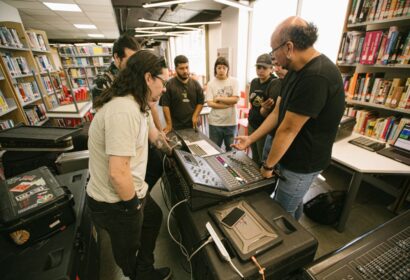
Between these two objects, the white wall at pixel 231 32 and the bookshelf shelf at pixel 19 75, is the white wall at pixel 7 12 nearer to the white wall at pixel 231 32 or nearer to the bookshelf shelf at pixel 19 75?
the bookshelf shelf at pixel 19 75

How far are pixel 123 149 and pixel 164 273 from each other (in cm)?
110

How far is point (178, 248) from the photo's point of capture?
1.69m

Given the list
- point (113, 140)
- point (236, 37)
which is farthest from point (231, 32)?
point (113, 140)

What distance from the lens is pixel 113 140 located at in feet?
2.63

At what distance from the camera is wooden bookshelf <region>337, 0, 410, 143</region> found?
175cm

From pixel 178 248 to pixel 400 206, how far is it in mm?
2326

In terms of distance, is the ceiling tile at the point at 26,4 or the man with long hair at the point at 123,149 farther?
the ceiling tile at the point at 26,4

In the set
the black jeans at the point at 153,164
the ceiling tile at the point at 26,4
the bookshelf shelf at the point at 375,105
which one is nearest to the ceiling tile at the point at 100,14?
the ceiling tile at the point at 26,4

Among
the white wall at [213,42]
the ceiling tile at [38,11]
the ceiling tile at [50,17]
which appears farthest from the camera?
the white wall at [213,42]

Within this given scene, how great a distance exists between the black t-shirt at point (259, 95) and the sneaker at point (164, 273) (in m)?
1.60

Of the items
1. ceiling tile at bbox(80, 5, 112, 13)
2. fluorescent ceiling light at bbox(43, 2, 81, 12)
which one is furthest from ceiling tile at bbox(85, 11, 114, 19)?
fluorescent ceiling light at bbox(43, 2, 81, 12)

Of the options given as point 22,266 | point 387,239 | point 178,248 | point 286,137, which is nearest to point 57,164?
point 22,266

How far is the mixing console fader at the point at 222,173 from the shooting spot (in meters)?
0.94

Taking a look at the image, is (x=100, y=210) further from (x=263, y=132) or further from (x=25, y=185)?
(x=263, y=132)
